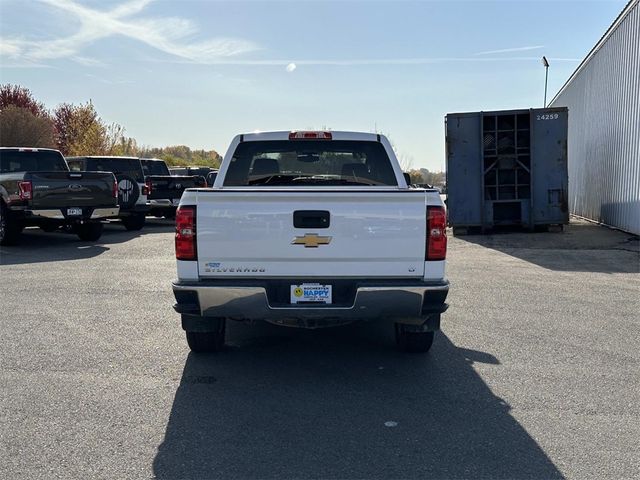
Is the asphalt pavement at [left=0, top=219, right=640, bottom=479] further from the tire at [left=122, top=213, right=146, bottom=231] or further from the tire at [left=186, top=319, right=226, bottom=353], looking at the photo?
the tire at [left=122, top=213, right=146, bottom=231]

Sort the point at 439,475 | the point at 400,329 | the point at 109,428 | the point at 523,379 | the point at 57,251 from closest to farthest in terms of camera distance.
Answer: the point at 439,475 → the point at 109,428 → the point at 523,379 → the point at 400,329 → the point at 57,251

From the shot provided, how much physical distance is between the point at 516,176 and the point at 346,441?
1365cm

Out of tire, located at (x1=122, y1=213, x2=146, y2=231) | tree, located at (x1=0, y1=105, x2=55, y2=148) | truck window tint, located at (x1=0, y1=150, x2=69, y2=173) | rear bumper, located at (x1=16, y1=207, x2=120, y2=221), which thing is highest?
tree, located at (x1=0, y1=105, x2=55, y2=148)

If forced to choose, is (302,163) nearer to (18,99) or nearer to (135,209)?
(135,209)

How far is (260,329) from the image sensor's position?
672 cm

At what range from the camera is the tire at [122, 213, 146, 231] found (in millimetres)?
17964

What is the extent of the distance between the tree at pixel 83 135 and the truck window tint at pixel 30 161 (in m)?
29.4

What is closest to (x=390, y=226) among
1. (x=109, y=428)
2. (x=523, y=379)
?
(x=523, y=379)

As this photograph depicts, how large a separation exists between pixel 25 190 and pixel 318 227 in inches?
400

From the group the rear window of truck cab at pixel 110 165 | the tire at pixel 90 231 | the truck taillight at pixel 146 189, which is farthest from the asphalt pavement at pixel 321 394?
the rear window of truck cab at pixel 110 165

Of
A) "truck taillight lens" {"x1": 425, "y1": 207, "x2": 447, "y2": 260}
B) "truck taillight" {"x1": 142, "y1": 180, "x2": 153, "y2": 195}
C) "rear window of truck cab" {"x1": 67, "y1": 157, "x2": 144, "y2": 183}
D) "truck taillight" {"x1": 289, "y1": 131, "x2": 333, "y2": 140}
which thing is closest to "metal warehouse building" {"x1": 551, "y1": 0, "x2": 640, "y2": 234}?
"truck taillight" {"x1": 289, "y1": 131, "x2": 333, "y2": 140}

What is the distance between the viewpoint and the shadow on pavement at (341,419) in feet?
11.7

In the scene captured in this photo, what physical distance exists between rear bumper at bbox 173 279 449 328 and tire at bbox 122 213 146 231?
13759 millimetres

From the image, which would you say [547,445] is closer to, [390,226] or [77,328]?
[390,226]
